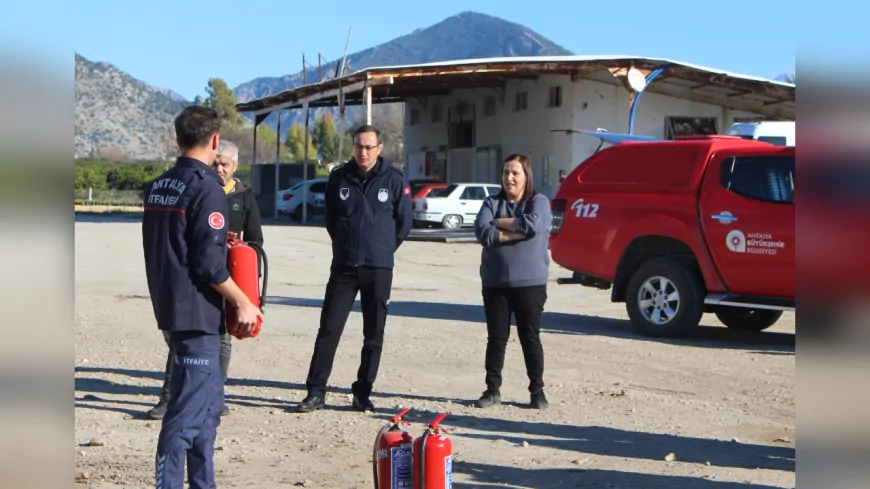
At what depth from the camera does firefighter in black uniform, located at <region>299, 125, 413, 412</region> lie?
27.4 feet

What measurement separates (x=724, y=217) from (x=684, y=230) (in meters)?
0.47

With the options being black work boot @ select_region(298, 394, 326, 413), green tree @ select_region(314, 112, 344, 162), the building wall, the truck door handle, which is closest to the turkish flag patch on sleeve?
black work boot @ select_region(298, 394, 326, 413)

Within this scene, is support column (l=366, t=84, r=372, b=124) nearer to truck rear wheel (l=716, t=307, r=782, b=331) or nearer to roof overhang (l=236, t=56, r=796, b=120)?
roof overhang (l=236, t=56, r=796, b=120)

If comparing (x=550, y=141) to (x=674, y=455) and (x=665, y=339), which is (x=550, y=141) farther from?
(x=674, y=455)

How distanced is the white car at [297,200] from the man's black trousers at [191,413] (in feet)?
127

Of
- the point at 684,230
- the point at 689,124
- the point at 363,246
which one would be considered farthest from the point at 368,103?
the point at 363,246

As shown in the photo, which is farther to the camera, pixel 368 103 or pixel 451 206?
pixel 451 206

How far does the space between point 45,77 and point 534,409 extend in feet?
19.8

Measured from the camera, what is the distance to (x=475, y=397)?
913cm

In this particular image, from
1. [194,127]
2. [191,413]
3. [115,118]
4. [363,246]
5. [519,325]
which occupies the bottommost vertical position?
[191,413]

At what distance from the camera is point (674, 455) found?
23.4 feet

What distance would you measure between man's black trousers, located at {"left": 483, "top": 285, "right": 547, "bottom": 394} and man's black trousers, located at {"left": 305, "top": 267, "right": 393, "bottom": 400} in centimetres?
84

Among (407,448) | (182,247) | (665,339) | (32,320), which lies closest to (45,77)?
(32,320)

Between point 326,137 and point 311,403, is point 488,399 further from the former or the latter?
point 326,137
